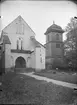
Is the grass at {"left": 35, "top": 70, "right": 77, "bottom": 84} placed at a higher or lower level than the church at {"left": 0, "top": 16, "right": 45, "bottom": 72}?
lower

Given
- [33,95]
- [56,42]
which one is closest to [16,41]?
[56,42]

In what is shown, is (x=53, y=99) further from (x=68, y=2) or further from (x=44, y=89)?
(x=68, y=2)

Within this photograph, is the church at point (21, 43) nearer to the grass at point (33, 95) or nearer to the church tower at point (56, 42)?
the church tower at point (56, 42)

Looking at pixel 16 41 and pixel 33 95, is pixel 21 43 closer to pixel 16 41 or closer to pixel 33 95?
pixel 16 41

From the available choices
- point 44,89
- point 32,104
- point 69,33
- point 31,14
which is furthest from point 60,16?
point 69,33

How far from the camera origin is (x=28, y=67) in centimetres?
478

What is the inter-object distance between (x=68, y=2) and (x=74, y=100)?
1.90 m

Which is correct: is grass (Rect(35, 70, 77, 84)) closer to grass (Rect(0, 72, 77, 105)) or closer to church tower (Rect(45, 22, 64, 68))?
church tower (Rect(45, 22, 64, 68))

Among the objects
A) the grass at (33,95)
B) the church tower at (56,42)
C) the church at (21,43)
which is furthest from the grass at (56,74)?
the grass at (33,95)

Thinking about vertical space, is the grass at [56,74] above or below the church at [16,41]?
below

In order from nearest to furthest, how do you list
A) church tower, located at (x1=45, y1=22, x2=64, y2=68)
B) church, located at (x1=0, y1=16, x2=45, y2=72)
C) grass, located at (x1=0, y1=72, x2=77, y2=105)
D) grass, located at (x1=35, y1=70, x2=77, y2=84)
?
grass, located at (x1=0, y1=72, x2=77, y2=105)
church, located at (x1=0, y1=16, x2=45, y2=72)
grass, located at (x1=35, y1=70, x2=77, y2=84)
church tower, located at (x1=45, y1=22, x2=64, y2=68)

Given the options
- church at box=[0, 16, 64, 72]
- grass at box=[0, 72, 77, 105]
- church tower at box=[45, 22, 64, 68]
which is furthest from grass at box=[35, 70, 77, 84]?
grass at box=[0, 72, 77, 105]

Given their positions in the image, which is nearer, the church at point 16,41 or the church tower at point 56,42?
the church at point 16,41

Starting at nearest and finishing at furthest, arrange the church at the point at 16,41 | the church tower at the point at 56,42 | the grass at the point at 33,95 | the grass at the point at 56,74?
the grass at the point at 33,95 → the church at the point at 16,41 → the grass at the point at 56,74 → the church tower at the point at 56,42
